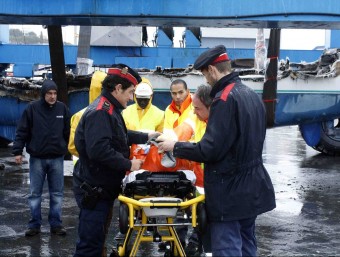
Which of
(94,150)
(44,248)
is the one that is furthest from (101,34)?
(94,150)

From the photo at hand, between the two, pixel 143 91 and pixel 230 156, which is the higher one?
pixel 143 91

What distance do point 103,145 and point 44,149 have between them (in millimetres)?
2586

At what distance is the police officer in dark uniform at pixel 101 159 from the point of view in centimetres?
480

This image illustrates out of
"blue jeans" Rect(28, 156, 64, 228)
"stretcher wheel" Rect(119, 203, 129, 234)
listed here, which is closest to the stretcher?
"stretcher wheel" Rect(119, 203, 129, 234)

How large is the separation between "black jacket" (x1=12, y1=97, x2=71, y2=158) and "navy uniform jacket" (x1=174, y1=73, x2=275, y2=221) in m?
3.09

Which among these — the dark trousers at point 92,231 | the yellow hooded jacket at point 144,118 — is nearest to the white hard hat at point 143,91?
the yellow hooded jacket at point 144,118

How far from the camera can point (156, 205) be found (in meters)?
4.68

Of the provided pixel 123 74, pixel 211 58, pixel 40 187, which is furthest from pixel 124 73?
pixel 40 187

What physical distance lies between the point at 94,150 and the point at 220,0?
2.92 meters

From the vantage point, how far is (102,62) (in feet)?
90.1

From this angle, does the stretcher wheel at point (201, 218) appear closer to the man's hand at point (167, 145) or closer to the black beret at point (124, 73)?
the man's hand at point (167, 145)

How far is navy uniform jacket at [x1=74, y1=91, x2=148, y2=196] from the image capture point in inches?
187

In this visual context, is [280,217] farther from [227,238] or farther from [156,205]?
[227,238]

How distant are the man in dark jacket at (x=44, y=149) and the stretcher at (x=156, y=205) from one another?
6.84ft
